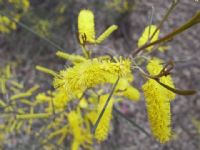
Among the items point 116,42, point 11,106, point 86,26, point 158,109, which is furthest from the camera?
point 116,42

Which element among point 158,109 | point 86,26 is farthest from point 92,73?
point 86,26

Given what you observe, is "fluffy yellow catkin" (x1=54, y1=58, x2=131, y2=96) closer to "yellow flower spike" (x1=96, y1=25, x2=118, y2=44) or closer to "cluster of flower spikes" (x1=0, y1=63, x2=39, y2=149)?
"yellow flower spike" (x1=96, y1=25, x2=118, y2=44)

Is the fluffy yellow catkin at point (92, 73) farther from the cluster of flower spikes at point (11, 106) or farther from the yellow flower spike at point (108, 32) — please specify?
the cluster of flower spikes at point (11, 106)

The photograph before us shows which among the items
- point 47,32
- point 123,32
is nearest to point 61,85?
point 47,32

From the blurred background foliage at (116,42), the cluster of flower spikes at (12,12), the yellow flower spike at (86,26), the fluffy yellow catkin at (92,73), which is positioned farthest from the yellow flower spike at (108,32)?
the blurred background foliage at (116,42)

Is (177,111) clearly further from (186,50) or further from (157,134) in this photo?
(157,134)

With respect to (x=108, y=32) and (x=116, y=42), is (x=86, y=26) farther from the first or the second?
(x=116, y=42)

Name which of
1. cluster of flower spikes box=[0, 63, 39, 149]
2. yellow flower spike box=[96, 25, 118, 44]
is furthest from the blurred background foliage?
yellow flower spike box=[96, 25, 118, 44]

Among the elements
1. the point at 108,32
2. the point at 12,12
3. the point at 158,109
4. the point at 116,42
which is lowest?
the point at 158,109

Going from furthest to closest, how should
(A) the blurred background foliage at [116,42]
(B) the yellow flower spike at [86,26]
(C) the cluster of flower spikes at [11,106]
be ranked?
(A) the blurred background foliage at [116,42], (C) the cluster of flower spikes at [11,106], (B) the yellow flower spike at [86,26]
